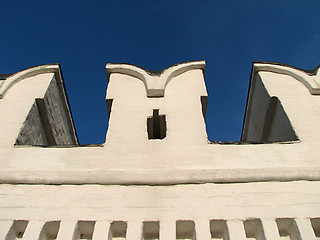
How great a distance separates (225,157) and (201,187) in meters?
0.56

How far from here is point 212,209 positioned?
358cm

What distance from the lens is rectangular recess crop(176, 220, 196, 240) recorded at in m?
3.44

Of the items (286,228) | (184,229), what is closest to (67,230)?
(184,229)

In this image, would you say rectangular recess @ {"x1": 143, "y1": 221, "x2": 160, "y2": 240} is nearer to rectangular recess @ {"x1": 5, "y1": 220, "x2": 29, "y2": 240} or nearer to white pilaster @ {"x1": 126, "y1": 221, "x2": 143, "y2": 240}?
white pilaster @ {"x1": 126, "y1": 221, "x2": 143, "y2": 240}

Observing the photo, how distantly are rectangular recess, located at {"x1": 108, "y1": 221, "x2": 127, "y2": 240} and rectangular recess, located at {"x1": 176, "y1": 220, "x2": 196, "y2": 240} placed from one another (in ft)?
1.61

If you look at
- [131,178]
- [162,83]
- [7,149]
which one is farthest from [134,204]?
[162,83]

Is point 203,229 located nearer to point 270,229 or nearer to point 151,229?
point 151,229

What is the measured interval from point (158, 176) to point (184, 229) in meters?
0.69

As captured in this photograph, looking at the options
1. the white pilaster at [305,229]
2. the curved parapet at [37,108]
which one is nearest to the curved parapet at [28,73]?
the curved parapet at [37,108]

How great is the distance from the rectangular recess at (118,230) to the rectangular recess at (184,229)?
0.49m

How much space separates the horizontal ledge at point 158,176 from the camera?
3.91 m

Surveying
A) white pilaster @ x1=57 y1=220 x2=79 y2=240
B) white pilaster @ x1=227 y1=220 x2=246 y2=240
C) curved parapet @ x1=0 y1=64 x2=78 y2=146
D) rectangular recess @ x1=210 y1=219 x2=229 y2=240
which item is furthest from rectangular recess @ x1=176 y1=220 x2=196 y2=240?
curved parapet @ x1=0 y1=64 x2=78 y2=146

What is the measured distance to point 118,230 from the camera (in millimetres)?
3465

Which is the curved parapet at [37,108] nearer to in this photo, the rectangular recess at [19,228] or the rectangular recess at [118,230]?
the rectangular recess at [19,228]
